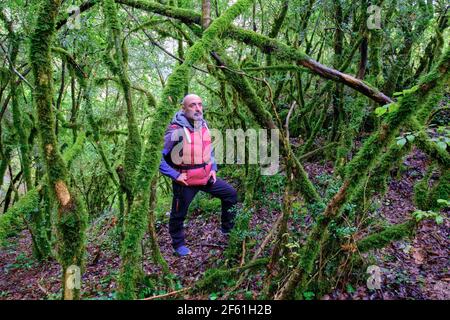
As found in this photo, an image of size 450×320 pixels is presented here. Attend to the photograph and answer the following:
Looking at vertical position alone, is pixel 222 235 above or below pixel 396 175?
below

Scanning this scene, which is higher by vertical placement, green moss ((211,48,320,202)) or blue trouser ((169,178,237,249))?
green moss ((211,48,320,202))

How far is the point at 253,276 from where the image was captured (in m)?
4.68

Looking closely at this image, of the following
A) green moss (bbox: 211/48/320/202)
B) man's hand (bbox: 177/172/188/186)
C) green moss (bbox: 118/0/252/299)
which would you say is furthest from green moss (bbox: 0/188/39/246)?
green moss (bbox: 211/48/320/202)

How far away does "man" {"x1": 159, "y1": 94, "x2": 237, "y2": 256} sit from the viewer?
5.02 metres

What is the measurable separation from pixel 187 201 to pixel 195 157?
769mm

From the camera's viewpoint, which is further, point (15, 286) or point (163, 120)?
point (15, 286)

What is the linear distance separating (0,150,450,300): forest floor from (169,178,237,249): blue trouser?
0.42m

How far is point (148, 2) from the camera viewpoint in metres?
4.39

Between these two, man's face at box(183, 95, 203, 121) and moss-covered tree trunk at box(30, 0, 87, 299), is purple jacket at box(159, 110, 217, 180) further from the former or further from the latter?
moss-covered tree trunk at box(30, 0, 87, 299)

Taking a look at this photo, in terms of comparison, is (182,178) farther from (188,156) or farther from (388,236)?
(388,236)

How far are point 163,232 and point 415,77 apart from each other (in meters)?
7.56

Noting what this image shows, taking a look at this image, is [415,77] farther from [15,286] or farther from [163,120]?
[15,286]
